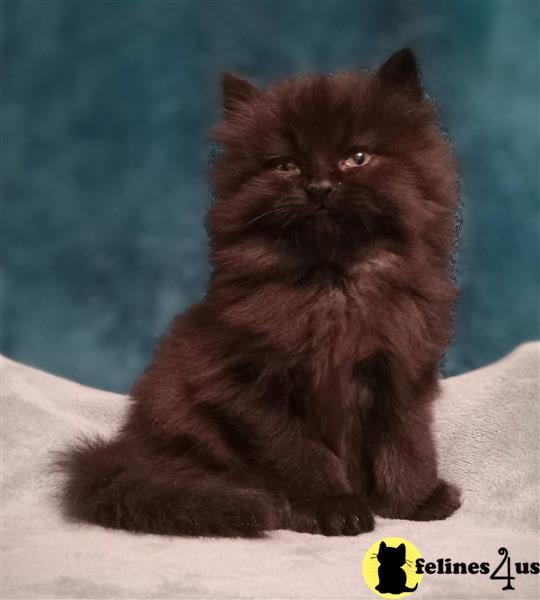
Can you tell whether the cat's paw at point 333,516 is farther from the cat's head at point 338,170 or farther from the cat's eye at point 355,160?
the cat's eye at point 355,160

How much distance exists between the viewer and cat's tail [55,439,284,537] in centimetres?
150

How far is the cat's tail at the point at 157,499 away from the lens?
150 cm

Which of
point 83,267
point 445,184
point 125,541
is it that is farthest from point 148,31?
point 125,541

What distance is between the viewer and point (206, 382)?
168cm

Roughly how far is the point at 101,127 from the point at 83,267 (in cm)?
50

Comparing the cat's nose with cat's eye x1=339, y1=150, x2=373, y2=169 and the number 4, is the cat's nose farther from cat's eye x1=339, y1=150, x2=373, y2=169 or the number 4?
the number 4

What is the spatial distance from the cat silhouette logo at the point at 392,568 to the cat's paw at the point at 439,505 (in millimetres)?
260

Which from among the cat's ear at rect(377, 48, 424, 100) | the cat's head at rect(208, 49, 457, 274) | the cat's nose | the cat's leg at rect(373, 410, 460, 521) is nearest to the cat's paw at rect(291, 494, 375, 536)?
the cat's leg at rect(373, 410, 460, 521)

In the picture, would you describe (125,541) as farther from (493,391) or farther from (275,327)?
(493,391)

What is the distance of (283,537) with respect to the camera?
1498 millimetres

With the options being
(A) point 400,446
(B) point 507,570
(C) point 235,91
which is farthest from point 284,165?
(B) point 507,570

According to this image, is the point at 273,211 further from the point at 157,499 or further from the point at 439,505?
the point at 439,505

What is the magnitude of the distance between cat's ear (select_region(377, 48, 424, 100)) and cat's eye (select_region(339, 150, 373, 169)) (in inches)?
8.5

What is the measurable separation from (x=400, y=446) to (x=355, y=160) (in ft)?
2.09
